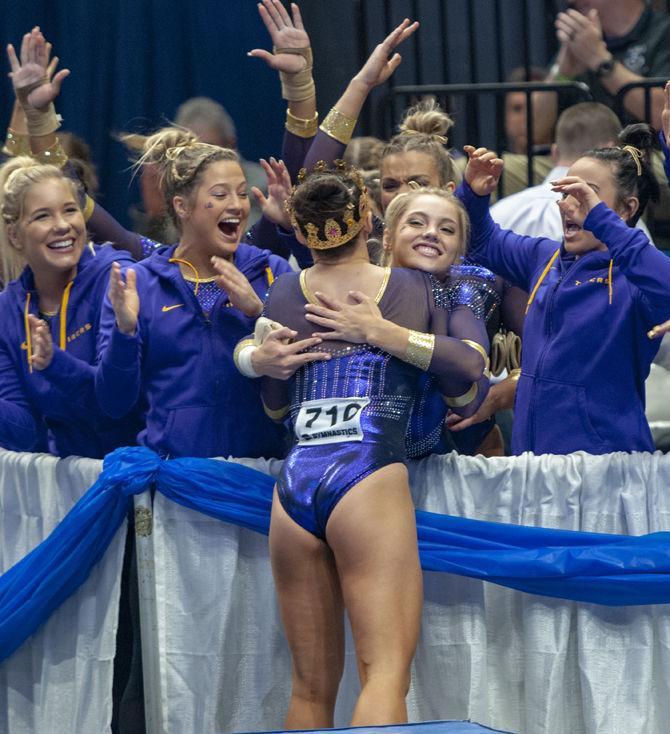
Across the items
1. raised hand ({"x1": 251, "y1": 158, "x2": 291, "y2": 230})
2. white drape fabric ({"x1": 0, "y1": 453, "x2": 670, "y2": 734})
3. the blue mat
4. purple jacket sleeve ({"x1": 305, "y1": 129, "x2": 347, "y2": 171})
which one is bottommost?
the blue mat

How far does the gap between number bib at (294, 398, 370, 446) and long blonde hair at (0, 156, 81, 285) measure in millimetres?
1432

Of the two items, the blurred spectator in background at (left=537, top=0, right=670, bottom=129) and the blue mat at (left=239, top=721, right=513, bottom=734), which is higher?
the blurred spectator in background at (left=537, top=0, right=670, bottom=129)

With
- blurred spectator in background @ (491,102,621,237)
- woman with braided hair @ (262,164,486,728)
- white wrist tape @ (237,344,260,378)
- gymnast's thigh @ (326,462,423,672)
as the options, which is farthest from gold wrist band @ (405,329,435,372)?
blurred spectator in background @ (491,102,621,237)

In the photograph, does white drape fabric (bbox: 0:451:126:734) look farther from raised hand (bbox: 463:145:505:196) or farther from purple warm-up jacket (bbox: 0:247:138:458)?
raised hand (bbox: 463:145:505:196)

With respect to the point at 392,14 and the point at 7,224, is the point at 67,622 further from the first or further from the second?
the point at 392,14

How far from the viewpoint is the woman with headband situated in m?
4.15

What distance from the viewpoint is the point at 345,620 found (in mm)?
4098

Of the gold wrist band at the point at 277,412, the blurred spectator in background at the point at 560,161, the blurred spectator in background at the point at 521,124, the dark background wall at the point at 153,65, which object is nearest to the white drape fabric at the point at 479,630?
the gold wrist band at the point at 277,412

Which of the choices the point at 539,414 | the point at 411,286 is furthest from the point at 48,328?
the point at 539,414

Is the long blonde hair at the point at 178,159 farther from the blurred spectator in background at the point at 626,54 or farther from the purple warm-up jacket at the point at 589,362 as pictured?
the blurred spectator in background at the point at 626,54

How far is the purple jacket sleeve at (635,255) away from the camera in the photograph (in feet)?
13.1

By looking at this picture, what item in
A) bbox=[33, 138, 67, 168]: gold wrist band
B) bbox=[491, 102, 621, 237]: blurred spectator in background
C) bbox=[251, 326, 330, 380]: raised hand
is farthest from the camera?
bbox=[491, 102, 621, 237]: blurred spectator in background

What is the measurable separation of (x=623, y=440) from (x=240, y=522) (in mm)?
1130

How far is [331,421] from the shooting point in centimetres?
384
